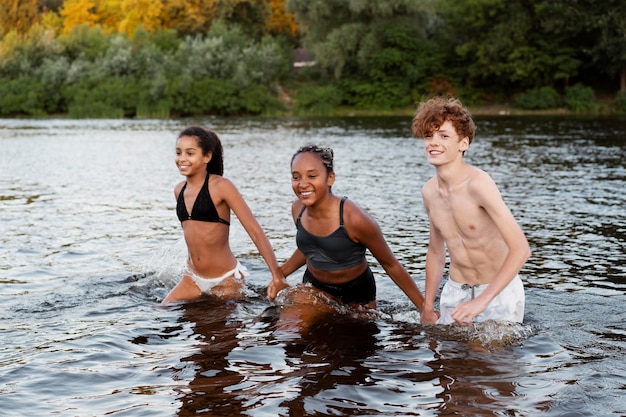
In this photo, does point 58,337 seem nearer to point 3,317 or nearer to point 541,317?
point 3,317

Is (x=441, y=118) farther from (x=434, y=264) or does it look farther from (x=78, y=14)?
(x=78, y=14)

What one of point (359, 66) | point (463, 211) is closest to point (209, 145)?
point (463, 211)

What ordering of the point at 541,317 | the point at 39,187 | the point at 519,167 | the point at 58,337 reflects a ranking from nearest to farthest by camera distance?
the point at 58,337 < the point at 541,317 < the point at 39,187 < the point at 519,167

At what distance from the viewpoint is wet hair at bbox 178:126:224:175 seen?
8.95m

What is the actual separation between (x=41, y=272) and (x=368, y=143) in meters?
22.7

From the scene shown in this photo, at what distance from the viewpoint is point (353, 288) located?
8164 mm

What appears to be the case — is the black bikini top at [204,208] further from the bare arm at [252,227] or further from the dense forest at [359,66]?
the dense forest at [359,66]

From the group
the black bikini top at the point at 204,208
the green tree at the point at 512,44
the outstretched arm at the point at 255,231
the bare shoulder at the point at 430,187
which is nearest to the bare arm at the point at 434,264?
the bare shoulder at the point at 430,187

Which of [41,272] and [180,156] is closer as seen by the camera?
[180,156]

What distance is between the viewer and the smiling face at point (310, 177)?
7453 millimetres

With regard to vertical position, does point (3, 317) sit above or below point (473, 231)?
below

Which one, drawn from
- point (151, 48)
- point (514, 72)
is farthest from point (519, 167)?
point (151, 48)

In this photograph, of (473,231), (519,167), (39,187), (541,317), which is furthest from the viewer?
(519,167)

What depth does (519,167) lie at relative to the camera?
22.8 metres
